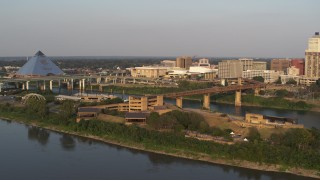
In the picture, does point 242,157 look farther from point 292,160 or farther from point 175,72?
point 175,72

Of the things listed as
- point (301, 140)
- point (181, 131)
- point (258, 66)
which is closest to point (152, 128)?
point (181, 131)

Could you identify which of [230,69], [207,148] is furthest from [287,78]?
[207,148]

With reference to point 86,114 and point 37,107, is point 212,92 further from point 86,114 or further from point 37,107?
point 37,107

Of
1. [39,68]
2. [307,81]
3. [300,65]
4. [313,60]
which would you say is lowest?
[307,81]

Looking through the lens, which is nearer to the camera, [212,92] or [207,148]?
[207,148]

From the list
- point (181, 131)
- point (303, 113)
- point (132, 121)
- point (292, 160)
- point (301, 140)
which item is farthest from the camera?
point (303, 113)

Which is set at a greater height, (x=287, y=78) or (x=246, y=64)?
(x=246, y=64)

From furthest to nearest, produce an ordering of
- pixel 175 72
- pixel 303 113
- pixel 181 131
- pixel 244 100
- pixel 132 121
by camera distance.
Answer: pixel 175 72 → pixel 244 100 → pixel 303 113 → pixel 132 121 → pixel 181 131
